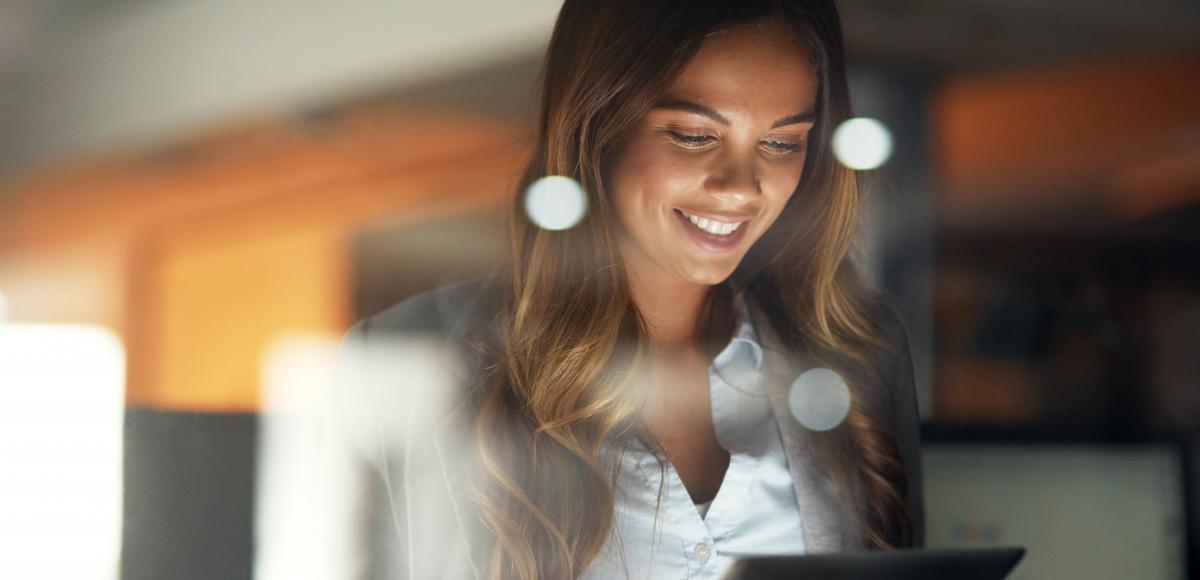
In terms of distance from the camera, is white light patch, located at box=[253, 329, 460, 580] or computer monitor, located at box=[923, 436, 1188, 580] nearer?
white light patch, located at box=[253, 329, 460, 580]

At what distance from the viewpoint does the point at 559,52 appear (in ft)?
3.13

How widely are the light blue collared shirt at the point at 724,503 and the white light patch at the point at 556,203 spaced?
0.21 metres

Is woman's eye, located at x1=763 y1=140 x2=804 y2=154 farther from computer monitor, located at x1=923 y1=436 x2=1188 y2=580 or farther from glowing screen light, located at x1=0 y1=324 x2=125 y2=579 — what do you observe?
glowing screen light, located at x1=0 y1=324 x2=125 y2=579

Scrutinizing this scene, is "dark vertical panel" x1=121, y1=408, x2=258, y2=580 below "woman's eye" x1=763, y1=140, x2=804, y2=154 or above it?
below

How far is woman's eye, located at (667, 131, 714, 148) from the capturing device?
0.94m

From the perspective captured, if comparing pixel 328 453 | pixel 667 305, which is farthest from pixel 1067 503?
pixel 328 453

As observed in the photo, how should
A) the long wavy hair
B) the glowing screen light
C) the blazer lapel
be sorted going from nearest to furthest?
the glowing screen light, the long wavy hair, the blazer lapel

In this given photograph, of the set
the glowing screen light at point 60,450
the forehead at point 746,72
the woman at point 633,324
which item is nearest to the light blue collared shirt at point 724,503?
the woman at point 633,324

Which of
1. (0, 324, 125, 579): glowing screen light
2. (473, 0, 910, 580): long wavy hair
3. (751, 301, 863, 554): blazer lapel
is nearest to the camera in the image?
(0, 324, 125, 579): glowing screen light

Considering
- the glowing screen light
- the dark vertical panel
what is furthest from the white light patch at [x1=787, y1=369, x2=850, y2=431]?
the glowing screen light

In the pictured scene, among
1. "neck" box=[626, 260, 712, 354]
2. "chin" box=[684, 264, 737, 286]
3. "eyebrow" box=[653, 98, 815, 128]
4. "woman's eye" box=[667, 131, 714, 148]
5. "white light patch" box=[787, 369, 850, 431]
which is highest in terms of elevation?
"eyebrow" box=[653, 98, 815, 128]

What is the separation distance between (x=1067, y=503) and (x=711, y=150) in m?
0.59

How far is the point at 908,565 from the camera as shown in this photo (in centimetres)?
89

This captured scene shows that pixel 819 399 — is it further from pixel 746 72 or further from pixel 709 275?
pixel 746 72
